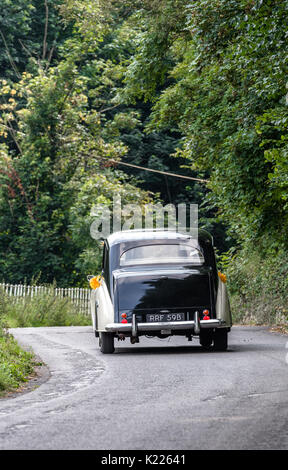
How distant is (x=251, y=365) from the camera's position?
41.7 feet

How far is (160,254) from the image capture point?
15359mm

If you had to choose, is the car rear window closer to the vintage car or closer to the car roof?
the vintage car

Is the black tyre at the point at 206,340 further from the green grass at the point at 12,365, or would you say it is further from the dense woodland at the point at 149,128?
the green grass at the point at 12,365

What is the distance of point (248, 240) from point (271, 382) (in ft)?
37.5

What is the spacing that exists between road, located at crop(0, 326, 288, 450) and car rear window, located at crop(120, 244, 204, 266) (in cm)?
158

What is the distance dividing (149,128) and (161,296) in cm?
1432

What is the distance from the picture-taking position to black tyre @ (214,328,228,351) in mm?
15344

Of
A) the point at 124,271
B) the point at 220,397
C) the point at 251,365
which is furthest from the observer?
the point at 124,271

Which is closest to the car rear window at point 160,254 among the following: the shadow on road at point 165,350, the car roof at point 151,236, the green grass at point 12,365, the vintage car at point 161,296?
the vintage car at point 161,296

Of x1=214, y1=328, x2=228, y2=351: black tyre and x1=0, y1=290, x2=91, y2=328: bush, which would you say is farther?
x1=0, y1=290, x2=91, y2=328: bush

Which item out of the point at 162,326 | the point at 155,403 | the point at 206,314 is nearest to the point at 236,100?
the point at 206,314

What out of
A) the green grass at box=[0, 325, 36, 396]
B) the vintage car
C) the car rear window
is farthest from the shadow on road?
the green grass at box=[0, 325, 36, 396]
